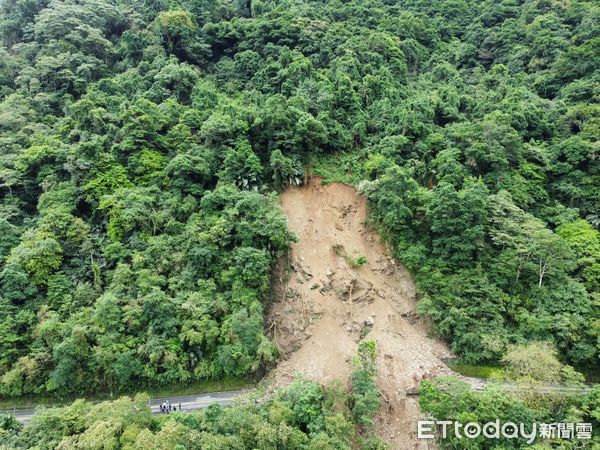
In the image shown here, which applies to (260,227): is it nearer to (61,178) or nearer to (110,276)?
(110,276)

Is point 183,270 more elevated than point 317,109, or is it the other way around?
point 317,109

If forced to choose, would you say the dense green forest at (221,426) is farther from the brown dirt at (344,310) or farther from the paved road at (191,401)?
the brown dirt at (344,310)

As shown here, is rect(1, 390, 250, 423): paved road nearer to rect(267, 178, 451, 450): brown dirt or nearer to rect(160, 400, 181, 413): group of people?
rect(160, 400, 181, 413): group of people

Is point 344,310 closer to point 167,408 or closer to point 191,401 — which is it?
point 191,401

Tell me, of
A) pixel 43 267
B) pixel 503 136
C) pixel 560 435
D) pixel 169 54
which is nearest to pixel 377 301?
pixel 560 435

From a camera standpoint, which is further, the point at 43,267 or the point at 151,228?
the point at 151,228

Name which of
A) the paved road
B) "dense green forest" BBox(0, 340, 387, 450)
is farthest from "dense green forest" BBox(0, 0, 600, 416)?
"dense green forest" BBox(0, 340, 387, 450)

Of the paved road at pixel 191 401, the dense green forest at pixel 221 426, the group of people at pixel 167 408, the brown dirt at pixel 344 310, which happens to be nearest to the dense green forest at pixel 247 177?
the paved road at pixel 191 401
